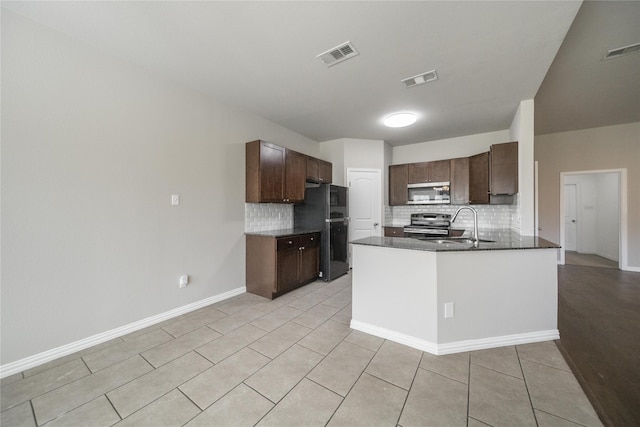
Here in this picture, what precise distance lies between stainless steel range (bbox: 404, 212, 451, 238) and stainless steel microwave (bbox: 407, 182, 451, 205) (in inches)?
11.3

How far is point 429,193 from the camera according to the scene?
479cm

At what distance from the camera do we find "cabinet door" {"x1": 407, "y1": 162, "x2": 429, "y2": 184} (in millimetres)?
4840

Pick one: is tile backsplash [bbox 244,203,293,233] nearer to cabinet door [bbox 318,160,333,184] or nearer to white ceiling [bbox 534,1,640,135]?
cabinet door [bbox 318,160,333,184]

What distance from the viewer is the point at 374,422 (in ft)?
4.45

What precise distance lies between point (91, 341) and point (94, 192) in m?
1.34

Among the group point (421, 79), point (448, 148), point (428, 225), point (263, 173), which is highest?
point (421, 79)

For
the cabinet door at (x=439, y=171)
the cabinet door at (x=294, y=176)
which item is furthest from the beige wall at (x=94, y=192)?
the cabinet door at (x=439, y=171)

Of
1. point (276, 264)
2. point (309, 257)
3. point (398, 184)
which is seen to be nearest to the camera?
point (276, 264)

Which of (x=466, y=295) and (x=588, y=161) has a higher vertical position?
(x=588, y=161)

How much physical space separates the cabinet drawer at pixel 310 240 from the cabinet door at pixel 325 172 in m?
1.15

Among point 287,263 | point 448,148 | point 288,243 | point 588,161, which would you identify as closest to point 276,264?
point 287,263

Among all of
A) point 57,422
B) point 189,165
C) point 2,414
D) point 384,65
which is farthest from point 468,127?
point 2,414

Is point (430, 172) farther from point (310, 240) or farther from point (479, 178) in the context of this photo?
point (310, 240)

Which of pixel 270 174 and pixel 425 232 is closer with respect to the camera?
pixel 270 174
